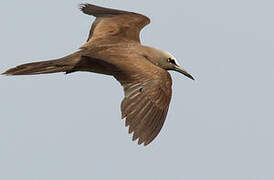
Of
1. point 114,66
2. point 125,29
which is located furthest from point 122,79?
point 125,29

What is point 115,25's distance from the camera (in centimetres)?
1750

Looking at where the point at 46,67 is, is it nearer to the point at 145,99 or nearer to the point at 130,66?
the point at 130,66

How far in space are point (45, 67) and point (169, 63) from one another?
8.45ft

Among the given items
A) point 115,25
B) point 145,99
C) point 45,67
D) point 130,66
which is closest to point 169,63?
point 130,66

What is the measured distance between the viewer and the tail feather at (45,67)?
1496cm

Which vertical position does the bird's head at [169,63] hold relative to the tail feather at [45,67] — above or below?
above

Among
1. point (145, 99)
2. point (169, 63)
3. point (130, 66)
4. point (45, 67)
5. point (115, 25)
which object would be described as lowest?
point (45, 67)

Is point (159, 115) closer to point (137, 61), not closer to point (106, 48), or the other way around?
point (137, 61)

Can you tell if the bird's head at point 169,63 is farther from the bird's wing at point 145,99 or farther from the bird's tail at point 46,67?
the bird's tail at point 46,67

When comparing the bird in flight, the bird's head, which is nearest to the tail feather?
the bird in flight

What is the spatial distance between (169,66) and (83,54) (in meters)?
1.93

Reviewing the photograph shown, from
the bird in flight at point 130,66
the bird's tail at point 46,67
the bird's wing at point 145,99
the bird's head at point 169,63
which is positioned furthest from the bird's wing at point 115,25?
the bird's wing at point 145,99

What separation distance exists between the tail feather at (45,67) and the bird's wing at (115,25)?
1.26 metres

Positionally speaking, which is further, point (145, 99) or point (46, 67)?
point (46, 67)
